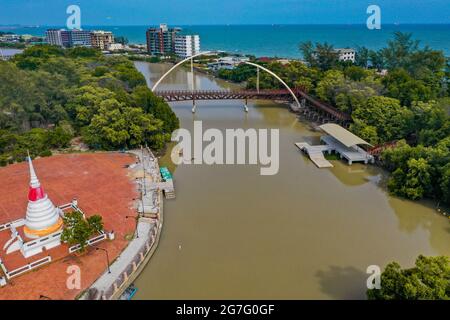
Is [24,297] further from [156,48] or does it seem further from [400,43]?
[156,48]

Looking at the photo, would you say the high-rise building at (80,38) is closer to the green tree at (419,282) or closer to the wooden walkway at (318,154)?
the wooden walkway at (318,154)

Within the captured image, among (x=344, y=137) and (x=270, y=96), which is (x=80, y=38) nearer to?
(x=270, y=96)

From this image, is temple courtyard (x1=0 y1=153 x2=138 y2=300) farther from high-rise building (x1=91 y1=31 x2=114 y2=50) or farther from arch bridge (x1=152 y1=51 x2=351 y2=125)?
high-rise building (x1=91 y1=31 x2=114 y2=50)

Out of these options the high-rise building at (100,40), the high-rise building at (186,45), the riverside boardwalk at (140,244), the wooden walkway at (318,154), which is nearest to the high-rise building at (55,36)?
the high-rise building at (100,40)

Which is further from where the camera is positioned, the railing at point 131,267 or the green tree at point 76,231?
the green tree at point 76,231

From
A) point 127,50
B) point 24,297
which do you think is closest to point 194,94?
point 24,297

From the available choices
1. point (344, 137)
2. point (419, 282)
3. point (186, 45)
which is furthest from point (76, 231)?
point (186, 45)
